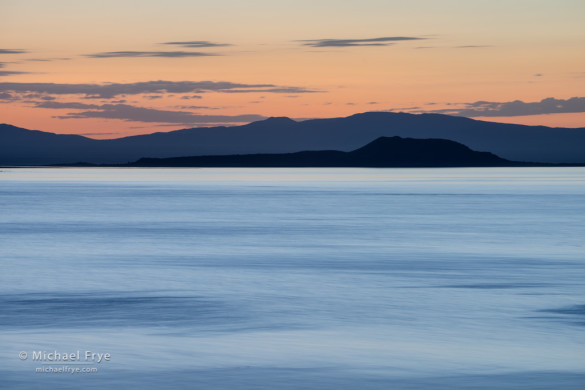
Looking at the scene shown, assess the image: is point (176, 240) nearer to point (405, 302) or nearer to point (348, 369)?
point (405, 302)

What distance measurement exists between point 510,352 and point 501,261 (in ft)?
43.3

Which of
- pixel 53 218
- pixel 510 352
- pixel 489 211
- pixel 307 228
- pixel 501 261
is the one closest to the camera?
pixel 510 352

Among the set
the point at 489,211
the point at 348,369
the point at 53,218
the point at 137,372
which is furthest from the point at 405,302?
the point at 489,211

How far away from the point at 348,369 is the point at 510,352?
255 cm

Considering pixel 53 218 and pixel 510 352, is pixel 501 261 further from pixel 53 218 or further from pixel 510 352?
pixel 53 218

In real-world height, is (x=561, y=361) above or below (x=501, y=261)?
below

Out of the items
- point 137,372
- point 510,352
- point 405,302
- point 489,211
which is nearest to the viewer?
point 137,372

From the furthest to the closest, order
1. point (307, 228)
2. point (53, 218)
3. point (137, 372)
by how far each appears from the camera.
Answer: point (53, 218), point (307, 228), point (137, 372)

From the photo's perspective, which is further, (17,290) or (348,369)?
(17,290)

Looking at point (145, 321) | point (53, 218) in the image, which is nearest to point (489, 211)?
point (53, 218)

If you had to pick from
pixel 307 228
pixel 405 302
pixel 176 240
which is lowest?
pixel 405 302

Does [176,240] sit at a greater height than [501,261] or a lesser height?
greater

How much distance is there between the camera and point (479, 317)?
659 inches

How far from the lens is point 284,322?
1636cm
